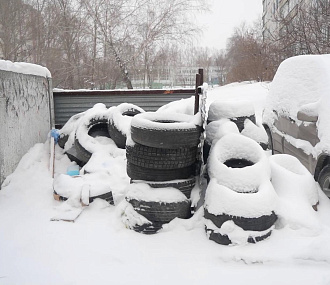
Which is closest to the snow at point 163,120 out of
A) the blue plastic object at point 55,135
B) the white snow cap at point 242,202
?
the white snow cap at point 242,202

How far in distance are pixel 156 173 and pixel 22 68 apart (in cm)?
348

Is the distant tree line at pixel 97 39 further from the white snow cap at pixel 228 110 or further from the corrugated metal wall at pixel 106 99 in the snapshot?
the white snow cap at pixel 228 110

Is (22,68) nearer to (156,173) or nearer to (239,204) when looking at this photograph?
(156,173)

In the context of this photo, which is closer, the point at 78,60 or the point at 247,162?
the point at 247,162

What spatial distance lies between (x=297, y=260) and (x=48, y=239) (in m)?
2.43

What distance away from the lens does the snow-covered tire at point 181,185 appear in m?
3.40

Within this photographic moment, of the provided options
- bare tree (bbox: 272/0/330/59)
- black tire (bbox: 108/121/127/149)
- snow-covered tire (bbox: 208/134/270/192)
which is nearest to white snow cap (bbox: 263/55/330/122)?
snow-covered tire (bbox: 208/134/270/192)

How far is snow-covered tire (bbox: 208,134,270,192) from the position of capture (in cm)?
327

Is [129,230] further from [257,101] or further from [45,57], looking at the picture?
[45,57]

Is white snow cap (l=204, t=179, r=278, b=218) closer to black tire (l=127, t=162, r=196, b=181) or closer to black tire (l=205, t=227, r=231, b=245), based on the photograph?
black tire (l=205, t=227, r=231, b=245)

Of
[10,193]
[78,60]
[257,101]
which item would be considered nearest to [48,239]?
[10,193]

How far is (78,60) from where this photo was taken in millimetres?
16906

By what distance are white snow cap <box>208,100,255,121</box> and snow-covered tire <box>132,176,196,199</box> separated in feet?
4.13

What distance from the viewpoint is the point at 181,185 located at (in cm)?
346
